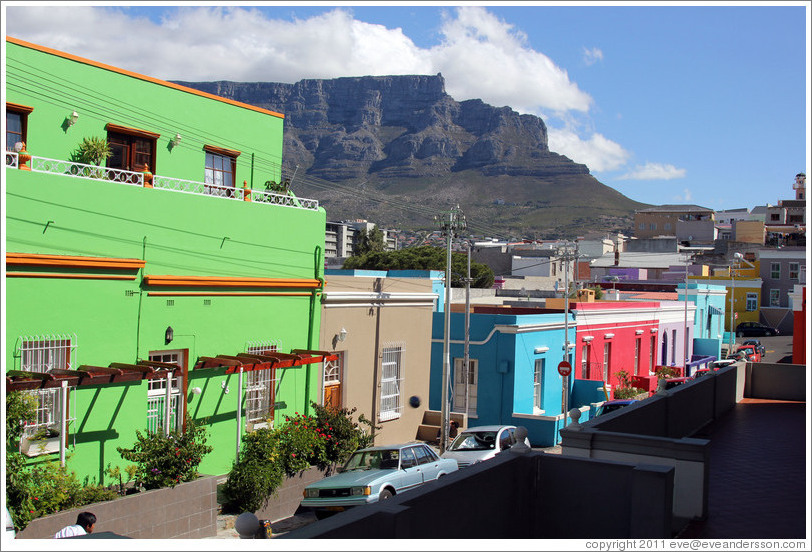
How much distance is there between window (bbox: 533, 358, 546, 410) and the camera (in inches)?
1216

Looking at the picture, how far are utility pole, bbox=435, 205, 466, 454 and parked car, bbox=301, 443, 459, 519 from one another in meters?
8.78

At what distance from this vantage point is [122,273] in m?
14.4

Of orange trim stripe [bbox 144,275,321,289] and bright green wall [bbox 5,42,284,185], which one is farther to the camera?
bright green wall [bbox 5,42,284,185]

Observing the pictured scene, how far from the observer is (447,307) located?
Answer: 1116 inches

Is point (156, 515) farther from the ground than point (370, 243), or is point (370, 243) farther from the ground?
point (370, 243)

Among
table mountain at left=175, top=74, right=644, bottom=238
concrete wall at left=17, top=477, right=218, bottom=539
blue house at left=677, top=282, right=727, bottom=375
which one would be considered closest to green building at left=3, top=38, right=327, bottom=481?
concrete wall at left=17, top=477, right=218, bottom=539

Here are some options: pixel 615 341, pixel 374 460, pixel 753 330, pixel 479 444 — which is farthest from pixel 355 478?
pixel 753 330

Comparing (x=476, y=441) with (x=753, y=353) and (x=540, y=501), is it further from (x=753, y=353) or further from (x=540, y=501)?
(x=753, y=353)

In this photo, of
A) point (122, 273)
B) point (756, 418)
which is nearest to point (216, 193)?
point (122, 273)

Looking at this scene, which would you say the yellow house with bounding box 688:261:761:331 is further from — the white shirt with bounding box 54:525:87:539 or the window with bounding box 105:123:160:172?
the white shirt with bounding box 54:525:87:539

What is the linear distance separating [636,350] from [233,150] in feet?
88.9

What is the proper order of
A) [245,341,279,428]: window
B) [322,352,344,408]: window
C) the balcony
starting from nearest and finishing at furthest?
the balcony < [245,341,279,428]: window < [322,352,344,408]: window

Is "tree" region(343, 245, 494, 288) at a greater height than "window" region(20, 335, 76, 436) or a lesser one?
greater

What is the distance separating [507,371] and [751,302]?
4754 centimetres
